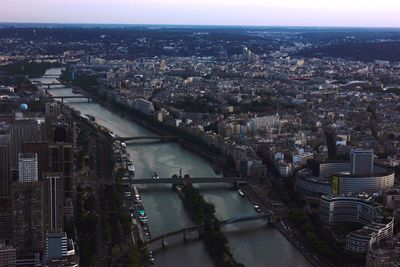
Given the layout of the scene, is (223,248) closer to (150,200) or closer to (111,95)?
(150,200)

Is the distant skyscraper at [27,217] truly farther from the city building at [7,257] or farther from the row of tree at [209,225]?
the row of tree at [209,225]

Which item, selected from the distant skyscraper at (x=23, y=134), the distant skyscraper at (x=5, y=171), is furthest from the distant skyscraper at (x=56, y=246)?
the distant skyscraper at (x=23, y=134)

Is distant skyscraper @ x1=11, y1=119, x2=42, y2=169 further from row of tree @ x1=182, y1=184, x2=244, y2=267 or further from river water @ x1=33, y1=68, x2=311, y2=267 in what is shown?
row of tree @ x1=182, y1=184, x2=244, y2=267

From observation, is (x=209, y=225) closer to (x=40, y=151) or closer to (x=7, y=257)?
(x=7, y=257)

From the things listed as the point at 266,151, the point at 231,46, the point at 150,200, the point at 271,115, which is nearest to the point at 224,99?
the point at 271,115

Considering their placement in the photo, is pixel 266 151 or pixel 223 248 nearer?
pixel 223 248

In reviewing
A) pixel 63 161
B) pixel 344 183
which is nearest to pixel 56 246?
pixel 63 161
